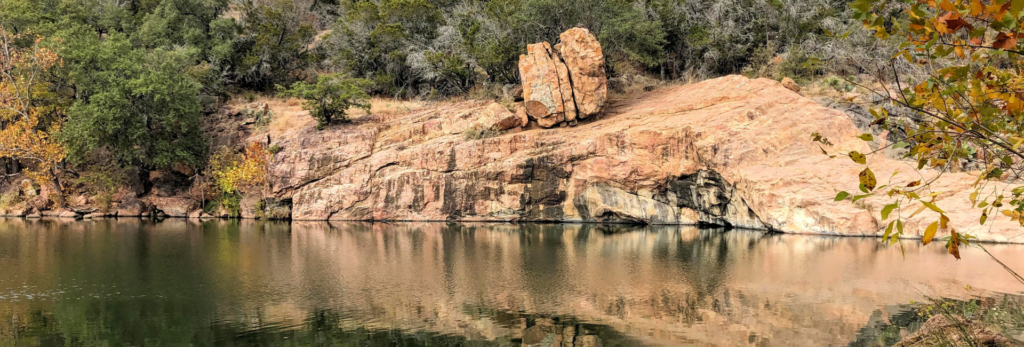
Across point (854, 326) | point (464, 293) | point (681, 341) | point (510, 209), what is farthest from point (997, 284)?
point (510, 209)

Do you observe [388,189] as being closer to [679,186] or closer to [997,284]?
[679,186]

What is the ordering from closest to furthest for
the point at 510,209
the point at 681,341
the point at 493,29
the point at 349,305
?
the point at 681,341
the point at 349,305
the point at 510,209
the point at 493,29

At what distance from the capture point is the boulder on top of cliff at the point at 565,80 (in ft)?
124

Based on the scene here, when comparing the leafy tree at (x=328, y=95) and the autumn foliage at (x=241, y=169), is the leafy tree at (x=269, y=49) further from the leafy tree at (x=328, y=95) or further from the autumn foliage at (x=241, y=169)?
the leafy tree at (x=328, y=95)

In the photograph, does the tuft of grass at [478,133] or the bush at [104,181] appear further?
the bush at [104,181]

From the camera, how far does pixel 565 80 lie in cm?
3819

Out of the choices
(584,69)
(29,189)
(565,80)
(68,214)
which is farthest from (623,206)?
(29,189)

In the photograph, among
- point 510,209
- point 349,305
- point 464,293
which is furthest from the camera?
point 510,209

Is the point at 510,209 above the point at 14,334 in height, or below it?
above

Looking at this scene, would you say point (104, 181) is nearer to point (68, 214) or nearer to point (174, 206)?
point (68, 214)

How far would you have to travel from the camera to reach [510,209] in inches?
1443

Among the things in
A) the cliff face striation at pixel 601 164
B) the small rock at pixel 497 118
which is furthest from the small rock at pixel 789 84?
the small rock at pixel 497 118

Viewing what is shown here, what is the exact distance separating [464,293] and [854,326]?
8990 millimetres

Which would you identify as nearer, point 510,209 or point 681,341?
point 681,341
